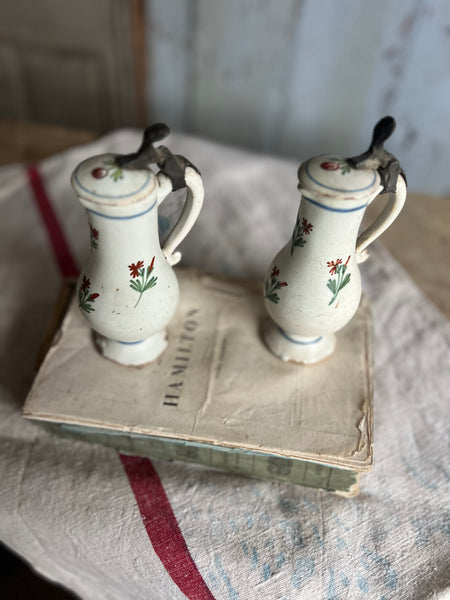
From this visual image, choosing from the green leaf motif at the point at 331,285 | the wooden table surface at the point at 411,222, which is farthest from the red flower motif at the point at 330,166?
the wooden table surface at the point at 411,222

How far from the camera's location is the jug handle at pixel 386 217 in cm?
45

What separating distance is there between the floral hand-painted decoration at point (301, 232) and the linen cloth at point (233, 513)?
0.13m

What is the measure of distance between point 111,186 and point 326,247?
0.18 metres

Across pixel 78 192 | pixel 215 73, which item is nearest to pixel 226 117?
pixel 215 73

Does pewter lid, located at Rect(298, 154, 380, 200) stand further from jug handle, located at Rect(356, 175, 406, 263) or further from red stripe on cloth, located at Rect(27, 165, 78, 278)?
red stripe on cloth, located at Rect(27, 165, 78, 278)

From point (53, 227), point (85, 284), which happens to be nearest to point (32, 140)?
point (53, 227)

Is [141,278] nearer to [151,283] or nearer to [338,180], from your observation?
[151,283]

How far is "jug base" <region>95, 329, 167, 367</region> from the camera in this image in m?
0.54

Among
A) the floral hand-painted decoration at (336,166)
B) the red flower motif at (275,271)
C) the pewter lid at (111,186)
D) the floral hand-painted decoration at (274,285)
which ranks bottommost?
the floral hand-painted decoration at (274,285)

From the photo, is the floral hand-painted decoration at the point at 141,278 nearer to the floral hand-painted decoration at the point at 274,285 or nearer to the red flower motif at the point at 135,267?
the red flower motif at the point at 135,267

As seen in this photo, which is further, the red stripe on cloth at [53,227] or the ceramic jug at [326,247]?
the red stripe on cloth at [53,227]

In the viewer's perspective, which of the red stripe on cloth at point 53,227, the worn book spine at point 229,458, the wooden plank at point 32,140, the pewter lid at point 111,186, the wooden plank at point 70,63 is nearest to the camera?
the pewter lid at point 111,186

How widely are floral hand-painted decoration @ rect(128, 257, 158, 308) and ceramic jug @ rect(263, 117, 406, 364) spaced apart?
116 millimetres

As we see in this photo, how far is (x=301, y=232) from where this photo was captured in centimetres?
46
